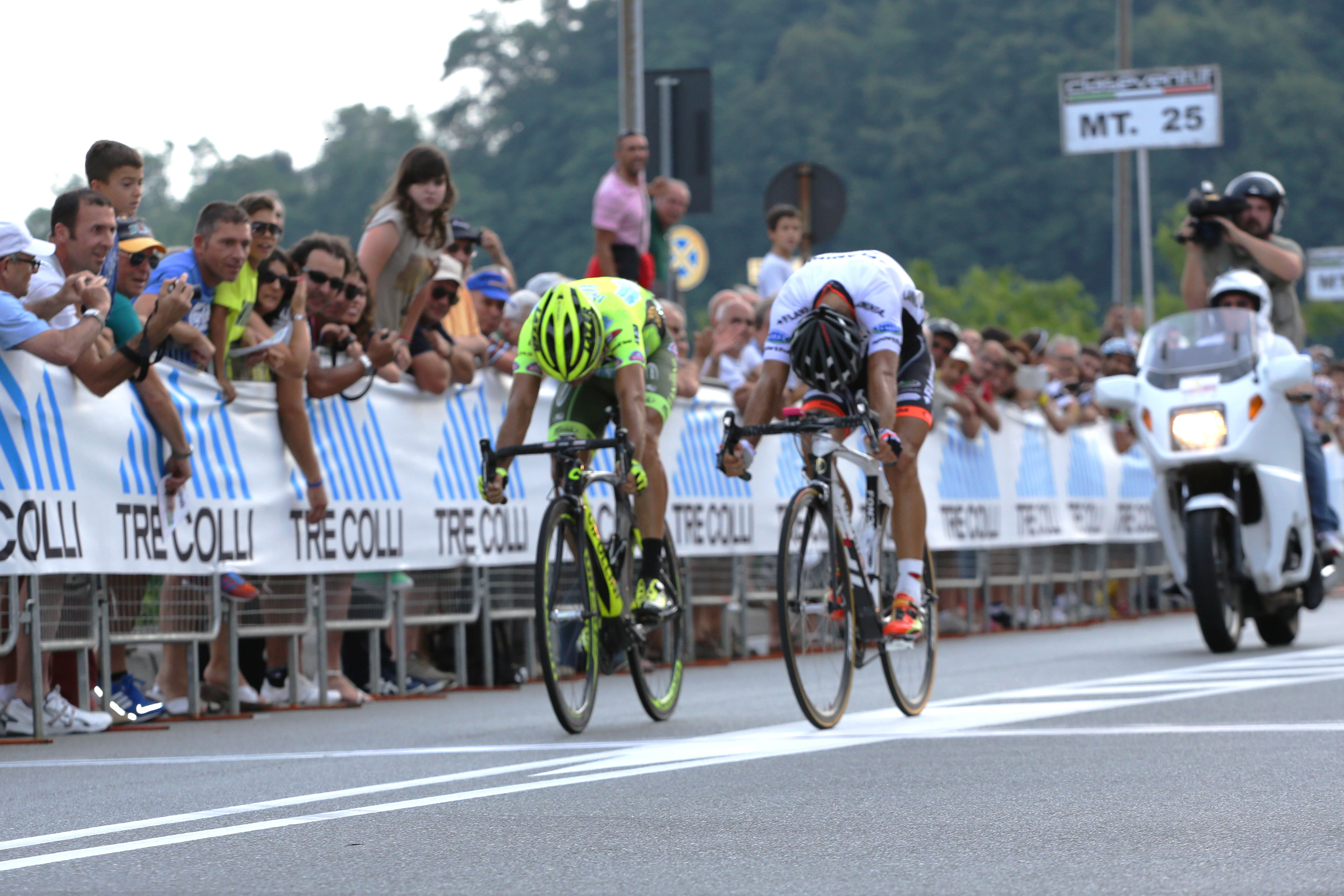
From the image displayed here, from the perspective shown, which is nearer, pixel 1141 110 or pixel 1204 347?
pixel 1204 347

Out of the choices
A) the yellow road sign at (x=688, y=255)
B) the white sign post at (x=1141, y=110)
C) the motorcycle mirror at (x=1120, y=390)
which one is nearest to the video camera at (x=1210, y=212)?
the motorcycle mirror at (x=1120, y=390)

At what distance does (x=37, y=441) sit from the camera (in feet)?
29.5

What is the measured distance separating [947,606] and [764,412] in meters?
8.37

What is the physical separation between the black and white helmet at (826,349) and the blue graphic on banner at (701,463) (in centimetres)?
502

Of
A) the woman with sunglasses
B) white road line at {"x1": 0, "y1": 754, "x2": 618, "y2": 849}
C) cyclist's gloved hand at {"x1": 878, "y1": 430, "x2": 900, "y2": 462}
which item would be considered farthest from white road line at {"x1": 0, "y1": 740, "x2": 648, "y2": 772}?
the woman with sunglasses

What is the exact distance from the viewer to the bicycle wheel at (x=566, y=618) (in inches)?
324

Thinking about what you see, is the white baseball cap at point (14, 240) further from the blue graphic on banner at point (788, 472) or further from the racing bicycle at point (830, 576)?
the blue graphic on banner at point (788, 472)

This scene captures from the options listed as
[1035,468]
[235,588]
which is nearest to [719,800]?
[235,588]

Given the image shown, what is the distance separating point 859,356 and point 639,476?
3.35ft

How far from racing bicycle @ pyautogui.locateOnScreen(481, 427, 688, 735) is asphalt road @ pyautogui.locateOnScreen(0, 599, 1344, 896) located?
0.68ft

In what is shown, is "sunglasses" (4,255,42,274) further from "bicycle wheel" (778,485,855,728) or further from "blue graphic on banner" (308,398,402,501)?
"bicycle wheel" (778,485,855,728)

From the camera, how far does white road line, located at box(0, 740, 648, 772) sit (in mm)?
7734

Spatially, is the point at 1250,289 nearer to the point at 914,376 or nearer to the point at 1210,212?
the point at 1210,212

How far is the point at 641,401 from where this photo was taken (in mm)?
8812
